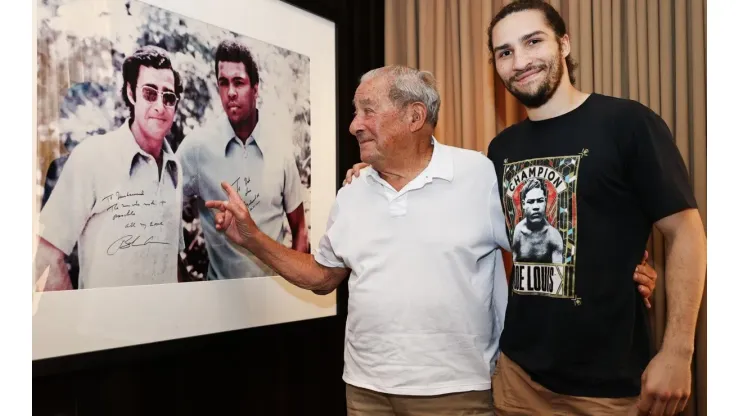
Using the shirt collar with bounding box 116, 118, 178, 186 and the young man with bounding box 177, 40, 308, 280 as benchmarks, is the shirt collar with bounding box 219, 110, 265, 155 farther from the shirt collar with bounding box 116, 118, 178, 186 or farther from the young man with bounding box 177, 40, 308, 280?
the shirt collar with bounding box 116, 118, 178, 186

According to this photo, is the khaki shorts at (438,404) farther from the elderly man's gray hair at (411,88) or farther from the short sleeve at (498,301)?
the elderly man's gray hair at (411,88)

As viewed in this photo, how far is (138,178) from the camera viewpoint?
1245mm

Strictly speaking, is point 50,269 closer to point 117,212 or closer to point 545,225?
point 117,212

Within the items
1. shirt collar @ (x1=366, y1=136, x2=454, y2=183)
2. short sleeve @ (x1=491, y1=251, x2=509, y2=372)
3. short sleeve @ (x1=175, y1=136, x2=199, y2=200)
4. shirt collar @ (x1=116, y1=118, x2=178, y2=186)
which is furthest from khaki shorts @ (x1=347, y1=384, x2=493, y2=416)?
shirt collar @ (x1=116, y1=118, x2=178, y2=186)

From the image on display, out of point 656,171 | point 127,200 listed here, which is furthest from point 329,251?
point 656,171

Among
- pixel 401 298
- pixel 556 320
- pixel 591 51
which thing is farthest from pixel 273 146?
pixel 591 51

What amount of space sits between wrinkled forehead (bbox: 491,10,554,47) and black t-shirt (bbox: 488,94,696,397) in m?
0.21

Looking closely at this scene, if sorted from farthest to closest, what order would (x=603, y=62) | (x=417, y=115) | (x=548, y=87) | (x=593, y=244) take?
(x=603, y=62) < (x=417, y=115) < (x=548, y=87) < (x=593, y=244)

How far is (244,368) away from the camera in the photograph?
1562 mm

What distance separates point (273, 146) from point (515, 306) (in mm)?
766

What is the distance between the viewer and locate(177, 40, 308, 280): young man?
1.40m

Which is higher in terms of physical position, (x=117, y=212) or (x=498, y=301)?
(x=117, y=212)

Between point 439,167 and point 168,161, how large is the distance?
646 mm
